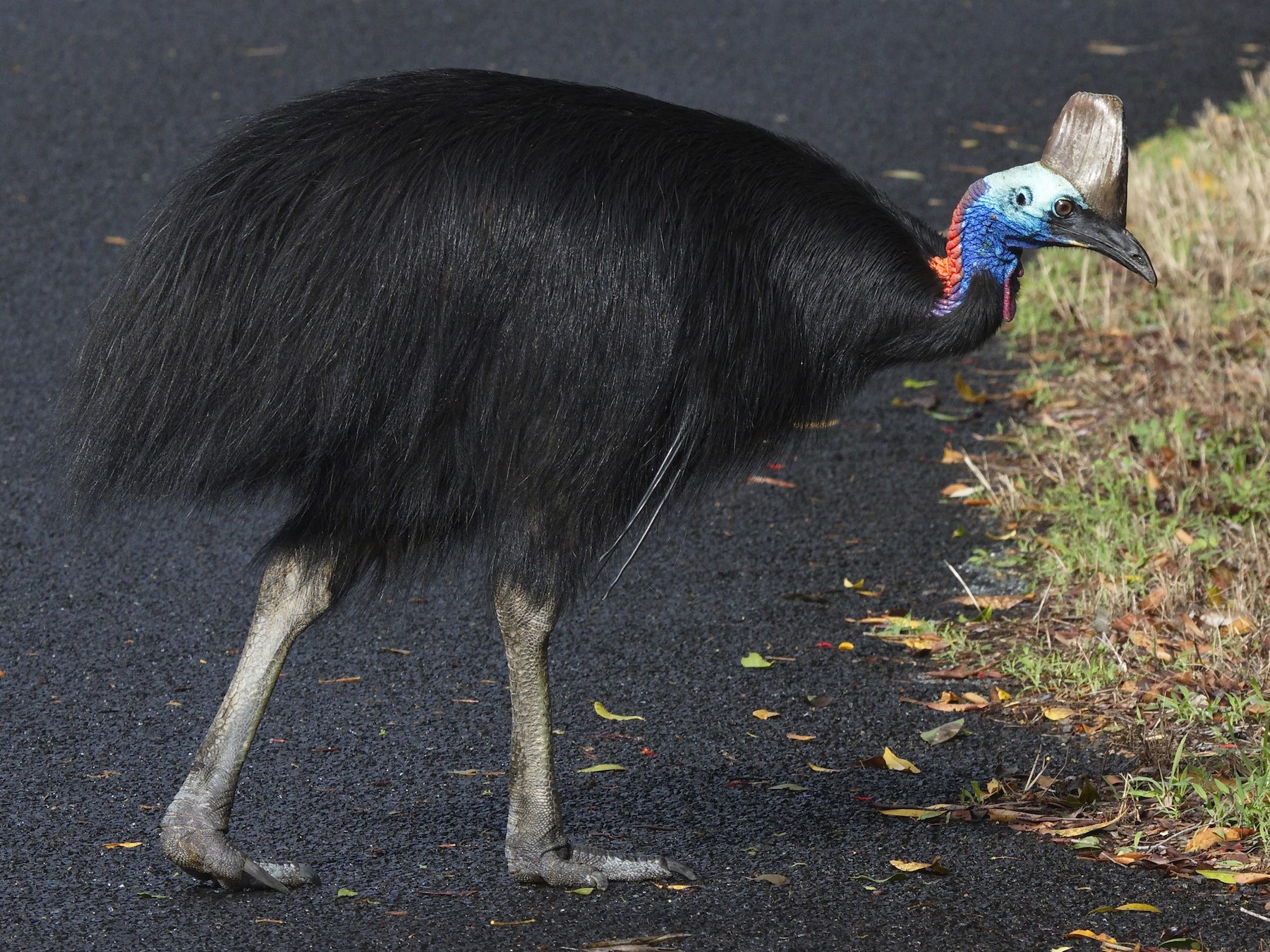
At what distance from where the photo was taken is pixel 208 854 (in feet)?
12.0

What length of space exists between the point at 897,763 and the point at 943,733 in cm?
20

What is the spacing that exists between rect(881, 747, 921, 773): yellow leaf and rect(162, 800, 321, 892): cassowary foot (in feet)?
5.01

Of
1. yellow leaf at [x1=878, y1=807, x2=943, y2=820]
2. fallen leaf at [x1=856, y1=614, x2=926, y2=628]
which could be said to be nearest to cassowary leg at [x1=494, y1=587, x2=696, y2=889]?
yellow leaf at [x1=878, y1=807, x2=943, y2=820]

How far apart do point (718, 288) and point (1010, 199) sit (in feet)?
2.24

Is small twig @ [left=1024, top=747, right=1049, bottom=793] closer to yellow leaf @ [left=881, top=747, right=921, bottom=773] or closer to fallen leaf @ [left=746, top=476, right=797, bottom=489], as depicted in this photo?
yellow leaf @ [left=881, top=747, right=921, bottom=773]

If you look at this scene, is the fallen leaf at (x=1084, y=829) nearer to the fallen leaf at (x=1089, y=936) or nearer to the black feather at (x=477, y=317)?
the fallen leaf at (x=1089, y=936)

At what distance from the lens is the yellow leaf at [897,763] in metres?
4.42

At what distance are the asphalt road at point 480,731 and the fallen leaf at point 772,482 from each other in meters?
0.06

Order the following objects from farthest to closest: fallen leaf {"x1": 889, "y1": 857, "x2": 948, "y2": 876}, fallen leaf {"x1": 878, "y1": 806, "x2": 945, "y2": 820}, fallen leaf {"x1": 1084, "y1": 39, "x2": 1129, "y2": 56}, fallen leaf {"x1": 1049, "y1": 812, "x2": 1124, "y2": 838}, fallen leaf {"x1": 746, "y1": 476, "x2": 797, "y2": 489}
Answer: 1. fallen leaf {"x1": 1084, "y1": 39, "x2": 1129, "y2": 56}
2. fallen leaf {"x1": 746, "y1": 476, "x2": 797, "y2": 489}
3. fallen leaf {"x1": 878, "y1": 806, "x2": 945, "y2": 820}
4. fallen leaf {"x1": 1049, "y1": 812, "x2": 1124, "y2": 838}
5. fallen leaf {"x1": 889, "y1": 857, "x2": 948, "y2": 876}

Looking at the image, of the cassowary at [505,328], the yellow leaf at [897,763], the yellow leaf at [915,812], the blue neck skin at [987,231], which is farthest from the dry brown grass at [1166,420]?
the cassowary at [505,328]

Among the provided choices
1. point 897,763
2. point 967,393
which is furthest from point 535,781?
→ point 967,393

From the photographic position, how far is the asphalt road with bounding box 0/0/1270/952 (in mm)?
3688

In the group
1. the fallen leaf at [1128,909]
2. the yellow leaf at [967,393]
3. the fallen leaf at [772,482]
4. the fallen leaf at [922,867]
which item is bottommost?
the fallen leaf at [1128,909]

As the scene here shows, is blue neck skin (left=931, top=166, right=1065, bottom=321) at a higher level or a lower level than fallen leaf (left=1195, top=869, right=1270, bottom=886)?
higher
